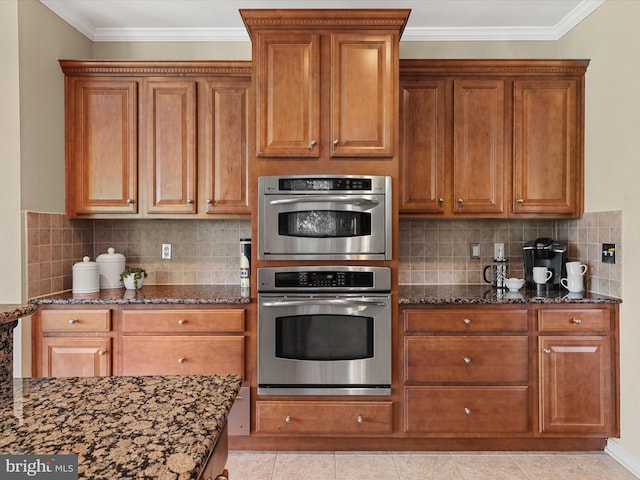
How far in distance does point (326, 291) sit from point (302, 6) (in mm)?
1908

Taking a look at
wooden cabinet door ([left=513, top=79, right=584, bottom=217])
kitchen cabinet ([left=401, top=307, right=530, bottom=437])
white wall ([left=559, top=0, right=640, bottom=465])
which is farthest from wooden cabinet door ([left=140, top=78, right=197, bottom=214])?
white wall ([left=559, top=0, right=640, bottom=465])

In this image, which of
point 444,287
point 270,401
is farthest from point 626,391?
point 270,401

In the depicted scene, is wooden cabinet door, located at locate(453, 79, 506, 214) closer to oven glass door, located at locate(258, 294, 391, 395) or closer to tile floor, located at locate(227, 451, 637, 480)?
oven glass door, located at locate(258, 294, 391, 395)

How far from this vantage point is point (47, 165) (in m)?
2.83

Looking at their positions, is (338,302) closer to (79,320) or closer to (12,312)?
(79,320)

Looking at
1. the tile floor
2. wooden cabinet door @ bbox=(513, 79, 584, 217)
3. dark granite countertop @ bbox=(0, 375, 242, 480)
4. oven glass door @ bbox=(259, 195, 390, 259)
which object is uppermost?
wooden cabinet door @ bbox=(513, 79, 584, 217)

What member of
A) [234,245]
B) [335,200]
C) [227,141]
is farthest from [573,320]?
[227,141]

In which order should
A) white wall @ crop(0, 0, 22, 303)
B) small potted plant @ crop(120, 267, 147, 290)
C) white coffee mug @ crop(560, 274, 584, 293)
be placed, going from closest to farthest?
white wall @ crop(0, 0, 22, 303) → white coffee mug @ crop(560, 274, 584, 293) → small potted plant @ crop(120, 267, 147, 290)

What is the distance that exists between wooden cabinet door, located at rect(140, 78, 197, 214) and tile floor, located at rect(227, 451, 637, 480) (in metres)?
1.70

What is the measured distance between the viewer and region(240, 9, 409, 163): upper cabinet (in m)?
2.66

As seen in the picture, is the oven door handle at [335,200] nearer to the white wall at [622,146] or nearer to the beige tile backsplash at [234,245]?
the beige tile backsplash at [234,245]

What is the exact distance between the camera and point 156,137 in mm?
3033

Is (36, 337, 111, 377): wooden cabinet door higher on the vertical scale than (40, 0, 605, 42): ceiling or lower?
lower

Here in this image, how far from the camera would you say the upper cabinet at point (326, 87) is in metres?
2.66
